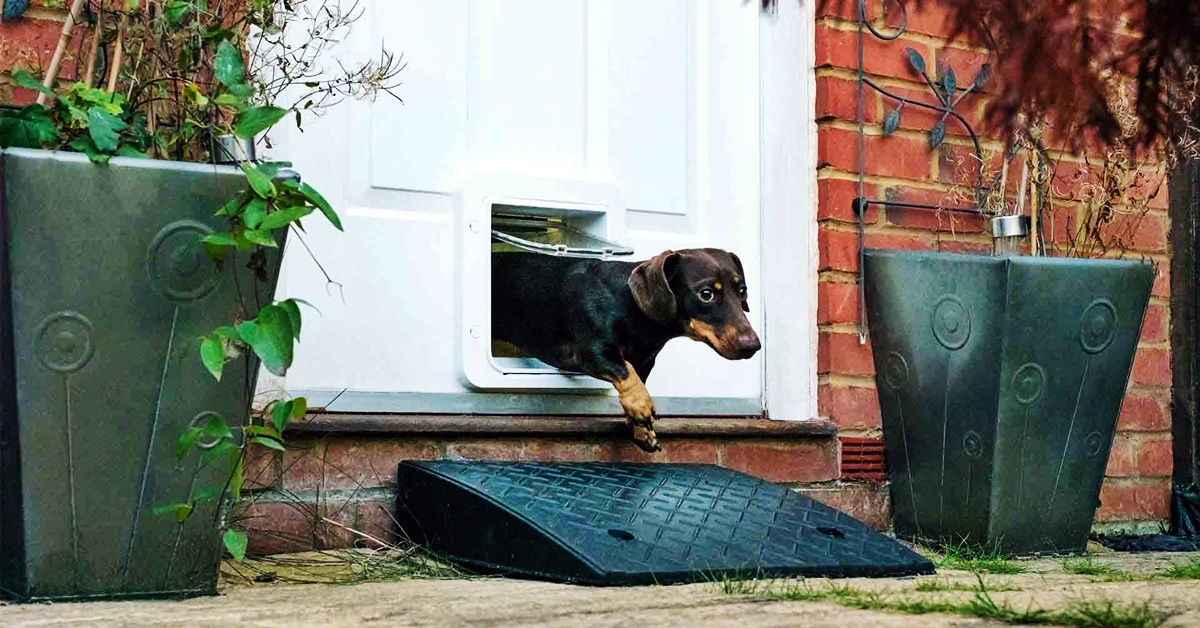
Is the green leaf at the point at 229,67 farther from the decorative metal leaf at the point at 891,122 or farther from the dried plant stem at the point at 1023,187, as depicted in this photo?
the dried plant stem at the point at 1023,187

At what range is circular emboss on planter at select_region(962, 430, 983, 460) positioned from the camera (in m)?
2.78

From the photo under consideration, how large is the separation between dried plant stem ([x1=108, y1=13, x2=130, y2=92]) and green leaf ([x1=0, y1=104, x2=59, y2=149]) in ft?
0.45

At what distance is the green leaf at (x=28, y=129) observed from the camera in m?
1.88

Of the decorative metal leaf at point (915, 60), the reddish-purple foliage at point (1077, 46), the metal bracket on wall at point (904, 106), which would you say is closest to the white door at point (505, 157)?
the metal bracket on wall at point (904, 106)

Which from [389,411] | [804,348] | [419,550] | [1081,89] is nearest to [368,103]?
[389,411]

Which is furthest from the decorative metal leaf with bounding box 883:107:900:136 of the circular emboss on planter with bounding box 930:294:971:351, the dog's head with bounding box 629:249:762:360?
the dog's head with bounding box 629:249:762:360

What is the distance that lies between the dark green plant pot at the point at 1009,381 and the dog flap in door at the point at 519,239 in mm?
570

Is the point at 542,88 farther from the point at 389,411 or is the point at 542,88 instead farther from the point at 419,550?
the point at 419,550

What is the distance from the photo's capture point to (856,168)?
3.20 meters

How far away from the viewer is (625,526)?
2.27 metres

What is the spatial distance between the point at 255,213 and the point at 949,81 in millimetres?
2007

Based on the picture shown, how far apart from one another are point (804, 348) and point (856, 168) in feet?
1.38

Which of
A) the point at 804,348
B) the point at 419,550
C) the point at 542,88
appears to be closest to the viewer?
the point at 419,550

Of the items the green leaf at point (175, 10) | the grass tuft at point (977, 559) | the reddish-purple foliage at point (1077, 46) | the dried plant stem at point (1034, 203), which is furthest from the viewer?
the dried plant stem at point (1034, 203)
